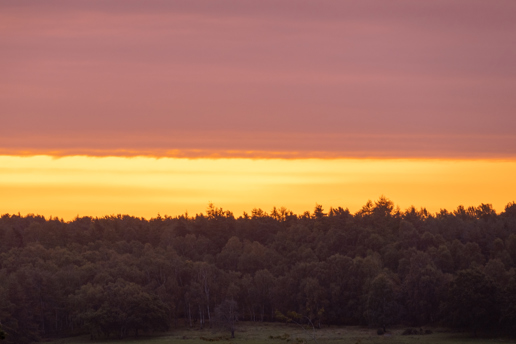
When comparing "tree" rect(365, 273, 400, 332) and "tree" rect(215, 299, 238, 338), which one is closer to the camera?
"tree" rect(365, 273, 400, 332)

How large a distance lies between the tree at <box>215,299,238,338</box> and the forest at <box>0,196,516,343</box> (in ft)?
0.95

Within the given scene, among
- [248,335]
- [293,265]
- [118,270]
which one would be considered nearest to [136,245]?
[118,270]

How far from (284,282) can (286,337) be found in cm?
3259

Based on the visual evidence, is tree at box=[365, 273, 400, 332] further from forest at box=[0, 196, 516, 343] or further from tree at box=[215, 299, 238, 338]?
tree at box=[215, 299, 238, 338]

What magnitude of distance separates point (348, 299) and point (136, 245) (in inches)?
2716

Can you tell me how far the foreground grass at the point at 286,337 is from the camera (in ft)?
376

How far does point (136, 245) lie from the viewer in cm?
A: 18875

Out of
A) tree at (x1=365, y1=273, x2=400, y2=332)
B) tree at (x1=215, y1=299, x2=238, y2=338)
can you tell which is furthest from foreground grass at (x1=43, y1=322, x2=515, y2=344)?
tree at (x1=365, y1=273, x2=400, y2=332)

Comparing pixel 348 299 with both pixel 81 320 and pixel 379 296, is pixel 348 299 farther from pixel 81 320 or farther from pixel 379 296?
pixel 81 320

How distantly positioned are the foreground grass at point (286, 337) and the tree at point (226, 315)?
72.3 inches

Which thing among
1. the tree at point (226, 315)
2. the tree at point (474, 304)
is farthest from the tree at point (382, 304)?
the tree at point (226, 315)

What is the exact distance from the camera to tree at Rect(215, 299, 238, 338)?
13512 cm

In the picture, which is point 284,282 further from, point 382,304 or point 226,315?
point 382,304

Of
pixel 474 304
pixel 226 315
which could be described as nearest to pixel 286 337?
pixel 226 315
